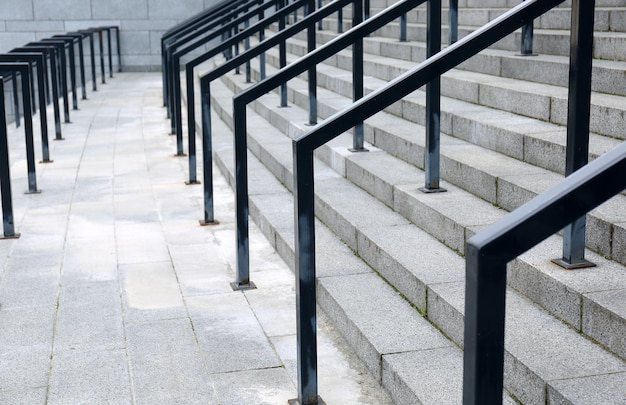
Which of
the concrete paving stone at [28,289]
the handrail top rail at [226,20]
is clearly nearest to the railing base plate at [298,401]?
the concrete paving stone at [28,289]

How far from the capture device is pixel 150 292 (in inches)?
173

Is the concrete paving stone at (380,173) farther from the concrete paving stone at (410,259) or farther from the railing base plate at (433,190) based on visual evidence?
the concrete paving stone at (410,259)

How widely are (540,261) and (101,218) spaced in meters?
3.63

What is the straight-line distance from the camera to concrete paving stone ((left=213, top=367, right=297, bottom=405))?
314cm

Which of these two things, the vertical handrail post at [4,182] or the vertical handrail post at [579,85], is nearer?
the vertical handrail post at [579,85]

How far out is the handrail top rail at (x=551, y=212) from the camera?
1.46 m

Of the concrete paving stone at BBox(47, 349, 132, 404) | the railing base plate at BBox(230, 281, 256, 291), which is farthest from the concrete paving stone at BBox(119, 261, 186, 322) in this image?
the concrete paving stone at BBox(47, 349, 132, 404)

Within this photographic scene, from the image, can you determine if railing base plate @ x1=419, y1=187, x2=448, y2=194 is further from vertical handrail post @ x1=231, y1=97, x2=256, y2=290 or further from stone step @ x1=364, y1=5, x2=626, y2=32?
stone step @ x1=364, y1=5, x2=626, y2=32

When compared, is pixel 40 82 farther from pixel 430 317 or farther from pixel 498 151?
pixel 430 317

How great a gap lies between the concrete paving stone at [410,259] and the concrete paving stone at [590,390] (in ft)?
3.12

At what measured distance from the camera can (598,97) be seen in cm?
442

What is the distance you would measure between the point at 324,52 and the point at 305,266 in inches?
46.1

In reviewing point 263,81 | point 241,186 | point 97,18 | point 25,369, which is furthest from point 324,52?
point 97,18

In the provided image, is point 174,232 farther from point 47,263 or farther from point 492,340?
point 492,340
